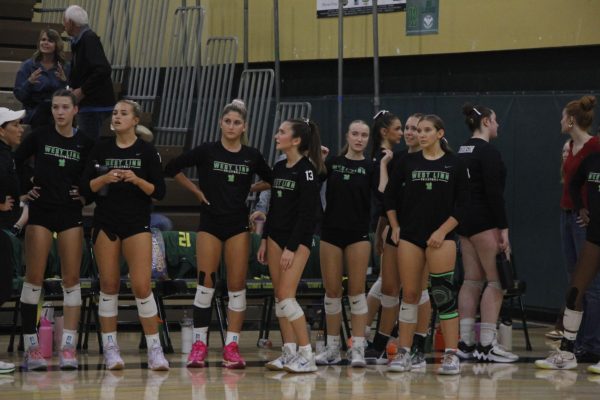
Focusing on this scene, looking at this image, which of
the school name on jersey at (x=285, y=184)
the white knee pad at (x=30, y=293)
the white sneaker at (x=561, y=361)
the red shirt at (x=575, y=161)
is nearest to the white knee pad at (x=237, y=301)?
the school name on jersey at (x=285, y=184)

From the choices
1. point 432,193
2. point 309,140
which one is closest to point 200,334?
point 309,140

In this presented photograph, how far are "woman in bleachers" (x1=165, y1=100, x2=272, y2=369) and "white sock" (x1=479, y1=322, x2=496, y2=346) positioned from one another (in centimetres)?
186

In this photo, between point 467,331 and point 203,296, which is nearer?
point 203,296

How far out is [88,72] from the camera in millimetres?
11266

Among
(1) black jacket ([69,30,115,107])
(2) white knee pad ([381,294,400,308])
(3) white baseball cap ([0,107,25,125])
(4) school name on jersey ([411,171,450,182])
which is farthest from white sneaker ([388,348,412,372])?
(1) black jacket ([69,30,115,107])

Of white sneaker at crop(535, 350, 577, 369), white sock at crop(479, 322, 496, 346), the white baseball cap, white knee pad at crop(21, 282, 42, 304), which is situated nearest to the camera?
the white baseball cap

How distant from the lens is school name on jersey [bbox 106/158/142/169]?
28.9ft

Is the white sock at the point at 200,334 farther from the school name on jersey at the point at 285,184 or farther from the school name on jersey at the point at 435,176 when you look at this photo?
the school name on jersey at the point at 435,176

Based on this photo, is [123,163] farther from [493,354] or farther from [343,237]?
[493,354]

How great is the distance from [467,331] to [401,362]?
3.54 ft

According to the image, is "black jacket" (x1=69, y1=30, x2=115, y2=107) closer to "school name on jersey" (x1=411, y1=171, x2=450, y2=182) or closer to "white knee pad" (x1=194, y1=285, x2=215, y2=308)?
"white knee pad" (x1=194, y1=285, x2=215, y2=308)

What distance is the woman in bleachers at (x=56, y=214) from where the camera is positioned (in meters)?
8.89

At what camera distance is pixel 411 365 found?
9.04 meters

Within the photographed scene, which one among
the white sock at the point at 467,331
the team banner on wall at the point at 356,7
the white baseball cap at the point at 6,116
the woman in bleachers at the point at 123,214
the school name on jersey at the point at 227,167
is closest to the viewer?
the white baseball cap at the point at 6,116
